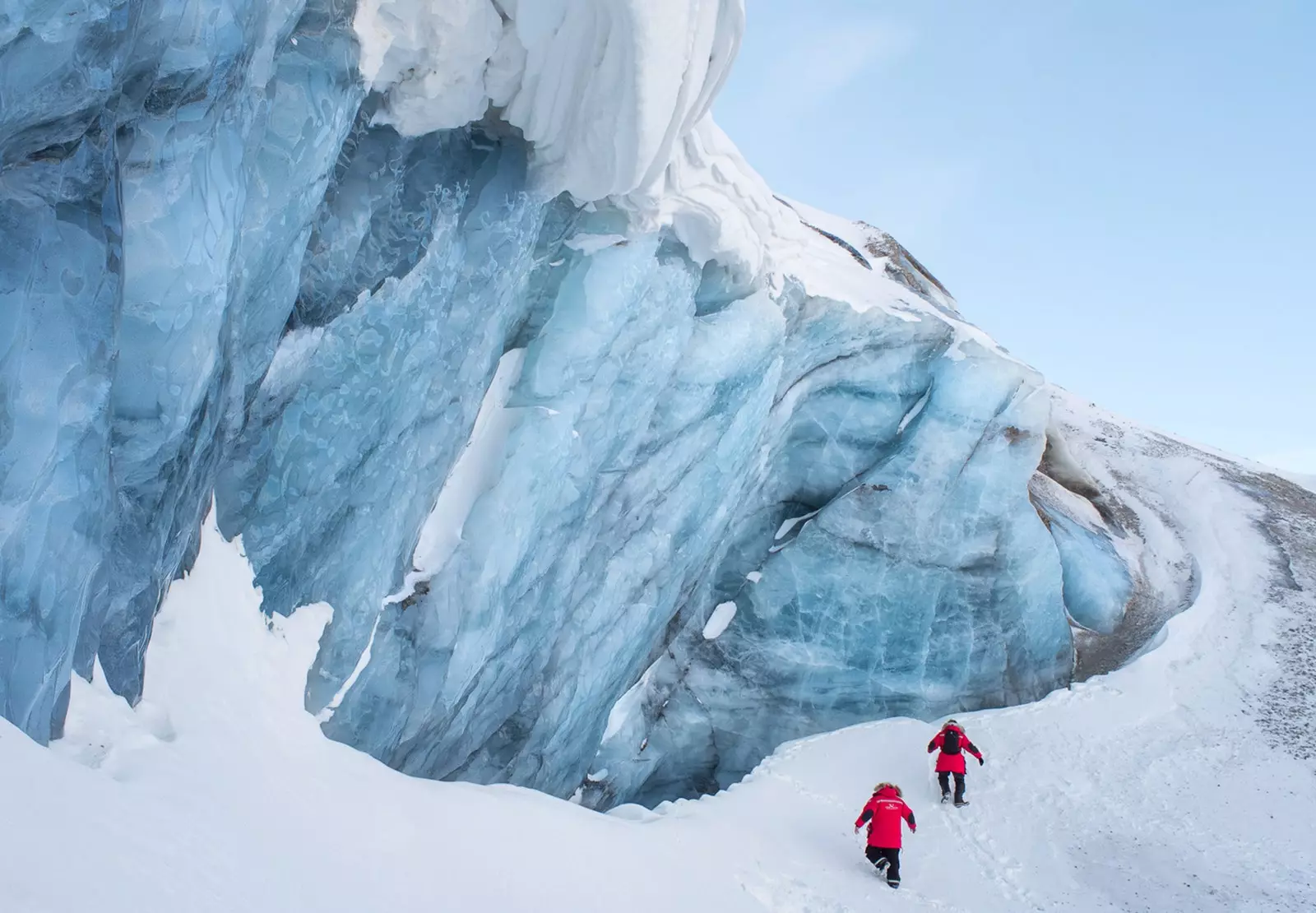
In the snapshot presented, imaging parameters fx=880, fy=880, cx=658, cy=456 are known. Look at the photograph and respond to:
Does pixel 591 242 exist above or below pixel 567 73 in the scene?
below

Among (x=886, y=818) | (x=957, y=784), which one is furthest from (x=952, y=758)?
(x=886, y=818)

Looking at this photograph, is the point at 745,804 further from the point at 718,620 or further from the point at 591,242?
the point at 591,242

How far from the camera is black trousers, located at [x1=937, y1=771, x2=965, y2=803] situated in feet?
24.8

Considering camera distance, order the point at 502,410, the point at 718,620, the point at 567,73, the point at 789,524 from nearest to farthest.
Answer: the point at 567,73 → the point at 502,410 → the point at 718,620 → the point at 789,524

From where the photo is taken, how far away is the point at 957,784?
7594mm

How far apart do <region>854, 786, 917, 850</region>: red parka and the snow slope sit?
0.31 metres

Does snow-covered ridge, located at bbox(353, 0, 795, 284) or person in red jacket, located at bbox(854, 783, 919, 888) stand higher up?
snow-covered ridge, located at bbox(353, 0, 795, 284)

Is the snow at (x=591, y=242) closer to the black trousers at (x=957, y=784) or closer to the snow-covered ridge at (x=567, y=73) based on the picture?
the snow-covered ridge at (x=567, y=73)

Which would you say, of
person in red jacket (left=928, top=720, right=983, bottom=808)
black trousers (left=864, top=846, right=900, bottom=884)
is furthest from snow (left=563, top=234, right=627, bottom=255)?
person in red jacket (left=928, top=720, right=983, bottom=808)

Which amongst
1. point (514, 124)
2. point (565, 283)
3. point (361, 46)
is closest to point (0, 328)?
point (361, 46)

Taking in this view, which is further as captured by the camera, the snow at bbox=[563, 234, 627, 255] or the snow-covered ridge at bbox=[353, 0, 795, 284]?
the snow at bbox=[563, 234, 627, 255]

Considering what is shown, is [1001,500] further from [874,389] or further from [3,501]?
[3,501]

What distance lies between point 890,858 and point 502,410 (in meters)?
4.13

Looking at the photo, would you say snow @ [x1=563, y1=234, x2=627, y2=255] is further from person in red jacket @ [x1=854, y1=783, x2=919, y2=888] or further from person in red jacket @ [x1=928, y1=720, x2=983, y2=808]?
person in red jacket @ [x1=928, y1=720, x2=983, y2=808]
